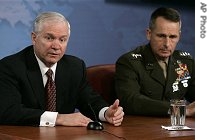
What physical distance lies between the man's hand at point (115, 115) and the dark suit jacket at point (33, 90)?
241mm

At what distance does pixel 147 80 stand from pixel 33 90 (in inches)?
30.2

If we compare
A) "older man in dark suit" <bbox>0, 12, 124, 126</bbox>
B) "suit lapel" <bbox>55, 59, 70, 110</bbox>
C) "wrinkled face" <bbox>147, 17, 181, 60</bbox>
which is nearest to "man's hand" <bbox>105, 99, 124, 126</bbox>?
"older man in dark suit" <bbox>0, 12, 124, 126</bbox>

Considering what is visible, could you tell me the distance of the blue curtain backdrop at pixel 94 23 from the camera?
11.0ft

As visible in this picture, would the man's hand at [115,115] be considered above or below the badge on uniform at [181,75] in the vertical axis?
below

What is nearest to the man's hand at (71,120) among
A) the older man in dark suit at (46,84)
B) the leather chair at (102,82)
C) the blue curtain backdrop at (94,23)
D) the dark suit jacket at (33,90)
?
A: the older man in dark suit at (46,84)

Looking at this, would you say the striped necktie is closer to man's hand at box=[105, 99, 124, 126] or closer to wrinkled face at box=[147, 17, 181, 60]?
man's hand at box=[105, 99, 124, 126]

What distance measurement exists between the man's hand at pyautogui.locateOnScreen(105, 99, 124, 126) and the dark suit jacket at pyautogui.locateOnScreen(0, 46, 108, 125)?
0.79ft

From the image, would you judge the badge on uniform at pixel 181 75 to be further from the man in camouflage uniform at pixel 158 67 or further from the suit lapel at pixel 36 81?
the suit lapel at pixel 36 81

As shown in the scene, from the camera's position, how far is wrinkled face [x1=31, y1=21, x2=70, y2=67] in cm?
222

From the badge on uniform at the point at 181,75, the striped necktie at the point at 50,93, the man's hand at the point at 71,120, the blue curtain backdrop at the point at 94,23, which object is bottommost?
the man's hand at the point at 71,120

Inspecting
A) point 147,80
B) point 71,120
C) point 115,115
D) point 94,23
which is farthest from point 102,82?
point 94,23

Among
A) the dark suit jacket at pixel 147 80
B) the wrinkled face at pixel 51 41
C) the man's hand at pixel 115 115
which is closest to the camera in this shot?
the man's hand at pixel 115 115

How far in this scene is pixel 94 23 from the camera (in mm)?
3689
